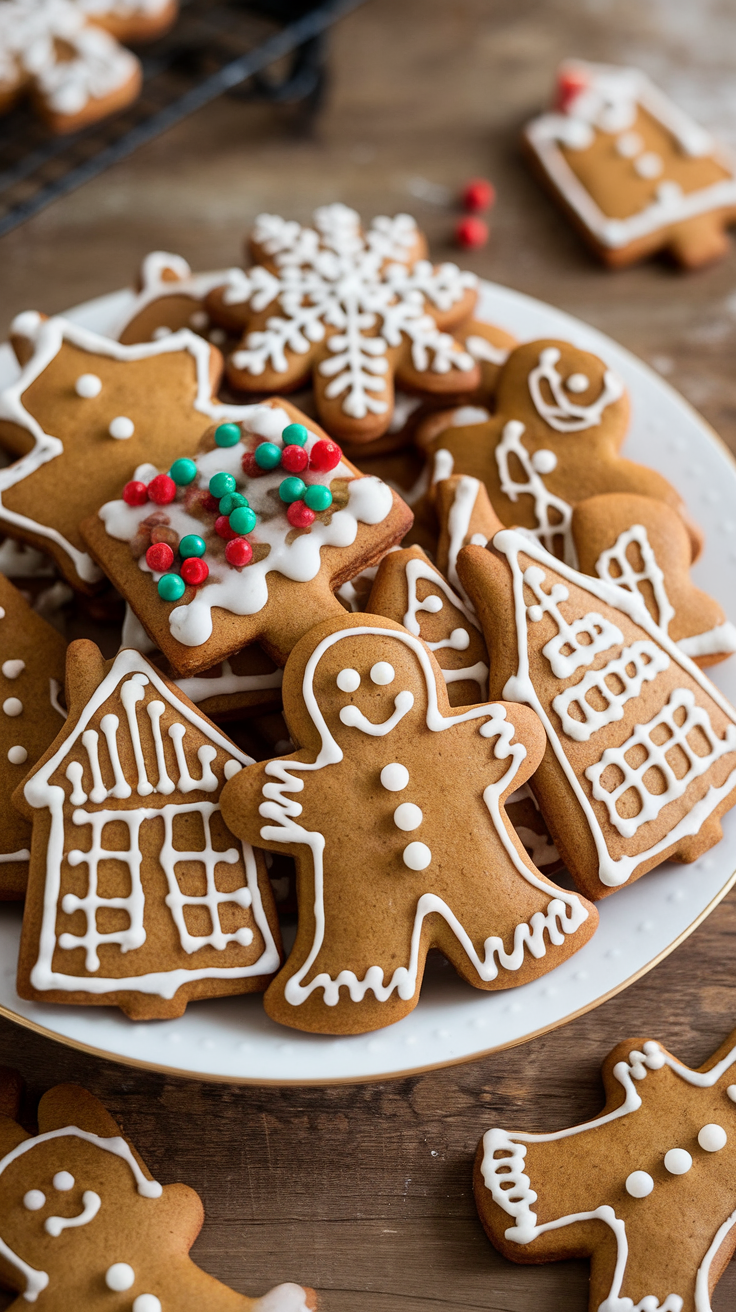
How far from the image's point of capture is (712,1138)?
147 centimetres

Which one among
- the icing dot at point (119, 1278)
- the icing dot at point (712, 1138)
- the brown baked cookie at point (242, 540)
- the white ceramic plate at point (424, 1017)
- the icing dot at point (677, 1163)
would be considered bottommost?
the icing dot at point (712, 1138)

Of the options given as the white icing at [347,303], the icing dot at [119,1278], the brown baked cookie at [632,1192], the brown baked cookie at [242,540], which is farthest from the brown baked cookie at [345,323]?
the icing dot at [119,1278]

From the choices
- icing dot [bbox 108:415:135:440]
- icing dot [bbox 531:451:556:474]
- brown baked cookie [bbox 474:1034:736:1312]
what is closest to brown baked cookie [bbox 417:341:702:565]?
icing dot [bbox 531:451:556:474]

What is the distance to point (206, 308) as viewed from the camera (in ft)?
6.08

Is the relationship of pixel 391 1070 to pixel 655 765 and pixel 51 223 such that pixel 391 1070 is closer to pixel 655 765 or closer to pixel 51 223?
pixel 655 765

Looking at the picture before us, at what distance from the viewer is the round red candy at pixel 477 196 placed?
253 centimetres

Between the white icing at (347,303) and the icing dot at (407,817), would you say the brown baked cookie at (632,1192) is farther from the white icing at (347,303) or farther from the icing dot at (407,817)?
the white icing at (347,303)

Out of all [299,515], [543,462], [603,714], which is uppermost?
[299,515]

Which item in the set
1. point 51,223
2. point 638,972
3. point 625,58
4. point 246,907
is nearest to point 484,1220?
point 638,972

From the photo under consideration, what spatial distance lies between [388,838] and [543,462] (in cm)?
66

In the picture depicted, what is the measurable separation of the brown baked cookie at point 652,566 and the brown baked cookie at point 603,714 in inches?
2.4

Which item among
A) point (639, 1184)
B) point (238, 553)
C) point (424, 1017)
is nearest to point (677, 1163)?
point (639, 1184)

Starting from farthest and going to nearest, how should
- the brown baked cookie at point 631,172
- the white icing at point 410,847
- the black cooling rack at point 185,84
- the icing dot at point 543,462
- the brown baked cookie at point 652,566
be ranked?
the brown baked cookie at point 631,172, the black cooling rack at point 185,84, the icing dot at point 543,462, the brown baked cookie at point 652,566, the white icing at point 410,847

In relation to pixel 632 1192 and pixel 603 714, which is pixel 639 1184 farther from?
pixel 603 714
